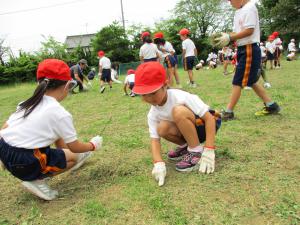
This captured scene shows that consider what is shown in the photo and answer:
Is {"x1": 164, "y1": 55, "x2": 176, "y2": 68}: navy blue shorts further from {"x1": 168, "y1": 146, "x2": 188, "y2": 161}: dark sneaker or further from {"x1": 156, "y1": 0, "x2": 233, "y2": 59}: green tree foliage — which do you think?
{"x1": 156, "y1": 0, "x2": 233, "y2": 59}: green tree foliage

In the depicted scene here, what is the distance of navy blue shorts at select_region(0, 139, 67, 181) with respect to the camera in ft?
7.00

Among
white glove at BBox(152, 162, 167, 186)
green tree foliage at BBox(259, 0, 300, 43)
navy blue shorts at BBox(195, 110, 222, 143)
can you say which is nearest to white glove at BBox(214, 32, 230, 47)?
navy blue shorts at BBox(195, 110, 222, 143)

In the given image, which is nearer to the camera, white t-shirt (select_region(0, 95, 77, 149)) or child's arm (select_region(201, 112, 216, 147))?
white t-shirt (select_region(0, 95, 77, 149))

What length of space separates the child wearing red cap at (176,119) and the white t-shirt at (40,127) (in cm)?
57

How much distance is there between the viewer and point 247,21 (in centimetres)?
365

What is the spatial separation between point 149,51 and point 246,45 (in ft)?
13.9

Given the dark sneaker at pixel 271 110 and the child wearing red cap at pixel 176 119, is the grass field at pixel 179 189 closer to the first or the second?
the child wearing red cap at pixel 176 119

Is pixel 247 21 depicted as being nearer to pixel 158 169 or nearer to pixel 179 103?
pixel 179 103

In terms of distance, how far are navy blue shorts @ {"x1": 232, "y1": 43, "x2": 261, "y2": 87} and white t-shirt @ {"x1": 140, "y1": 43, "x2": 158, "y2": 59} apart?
4106 millimetres

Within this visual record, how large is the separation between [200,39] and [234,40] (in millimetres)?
34622

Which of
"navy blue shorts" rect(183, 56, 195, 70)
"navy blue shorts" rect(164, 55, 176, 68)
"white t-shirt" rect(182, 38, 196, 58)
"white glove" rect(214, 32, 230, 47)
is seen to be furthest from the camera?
"white t-shirt" rect(182, 38, 196, 58)

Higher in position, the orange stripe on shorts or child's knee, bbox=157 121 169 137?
the orange stripe on shorts

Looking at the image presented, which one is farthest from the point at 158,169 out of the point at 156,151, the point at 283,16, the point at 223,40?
the point at 283,16

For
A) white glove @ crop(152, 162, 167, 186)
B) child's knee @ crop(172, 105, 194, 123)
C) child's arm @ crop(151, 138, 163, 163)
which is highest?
child's knee @ crop(172, 105, 194, 123)
